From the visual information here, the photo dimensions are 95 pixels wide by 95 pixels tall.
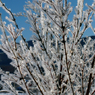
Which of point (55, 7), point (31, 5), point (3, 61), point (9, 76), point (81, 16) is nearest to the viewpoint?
point (55, 7)

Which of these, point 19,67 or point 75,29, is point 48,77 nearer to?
point 19,67

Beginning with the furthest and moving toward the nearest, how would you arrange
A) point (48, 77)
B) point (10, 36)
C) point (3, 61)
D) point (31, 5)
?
point (3, 61), point (31, 5), point (48, 77), point (10, 36)

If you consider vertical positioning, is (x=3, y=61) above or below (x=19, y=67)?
above

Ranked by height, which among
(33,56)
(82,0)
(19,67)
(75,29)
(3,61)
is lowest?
(19,67)

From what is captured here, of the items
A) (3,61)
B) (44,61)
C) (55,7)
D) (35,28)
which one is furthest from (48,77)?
(3,61)

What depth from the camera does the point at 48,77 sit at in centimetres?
176

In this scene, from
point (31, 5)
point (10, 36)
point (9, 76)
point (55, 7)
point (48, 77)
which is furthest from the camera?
point (31, 5)

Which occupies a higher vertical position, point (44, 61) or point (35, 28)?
point (35, 28)

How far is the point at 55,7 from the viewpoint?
1013 mm

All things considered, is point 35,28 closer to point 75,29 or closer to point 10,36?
point 10,36

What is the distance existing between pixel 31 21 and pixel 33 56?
A: 1.45ft

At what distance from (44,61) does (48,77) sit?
292mm

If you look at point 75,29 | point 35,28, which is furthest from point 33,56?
point 75,29

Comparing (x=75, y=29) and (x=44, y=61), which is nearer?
(x=75, y=29)
